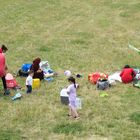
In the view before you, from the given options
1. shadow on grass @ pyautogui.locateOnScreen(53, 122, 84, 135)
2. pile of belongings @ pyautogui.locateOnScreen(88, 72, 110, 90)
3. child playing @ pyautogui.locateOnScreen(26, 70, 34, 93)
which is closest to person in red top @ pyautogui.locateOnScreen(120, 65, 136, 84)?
pile of belongings @ pyautogui.locateOnScreen(88, 72, 110, 90)

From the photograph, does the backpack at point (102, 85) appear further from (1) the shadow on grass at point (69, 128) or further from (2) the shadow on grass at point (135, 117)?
Result: (1) the shadow on grass at point (69, 128)

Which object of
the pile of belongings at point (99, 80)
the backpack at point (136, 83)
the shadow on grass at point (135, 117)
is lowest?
the shadow on grass at point (135, 117)

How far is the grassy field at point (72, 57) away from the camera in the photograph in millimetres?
15406

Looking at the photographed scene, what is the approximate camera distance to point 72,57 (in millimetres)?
23703

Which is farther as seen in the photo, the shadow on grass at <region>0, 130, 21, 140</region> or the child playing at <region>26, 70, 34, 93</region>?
the child playing at <region>26, 70, 34, 93</region>

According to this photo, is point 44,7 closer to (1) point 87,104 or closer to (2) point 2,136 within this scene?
(1) point 87,104

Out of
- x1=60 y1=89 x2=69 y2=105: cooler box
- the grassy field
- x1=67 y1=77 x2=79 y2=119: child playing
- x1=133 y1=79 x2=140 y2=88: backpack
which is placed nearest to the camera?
the grassy field

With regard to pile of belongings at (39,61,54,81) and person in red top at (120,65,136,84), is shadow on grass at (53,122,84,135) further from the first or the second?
pile of belongings at (39,61,54,81)

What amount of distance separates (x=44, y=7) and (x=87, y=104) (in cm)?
2071

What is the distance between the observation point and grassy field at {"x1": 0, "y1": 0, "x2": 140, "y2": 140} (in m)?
15.4

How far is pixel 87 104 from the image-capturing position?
17.4 metres

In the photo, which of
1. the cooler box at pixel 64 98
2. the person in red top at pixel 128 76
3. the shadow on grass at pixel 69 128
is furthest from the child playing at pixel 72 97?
the person in red top at pixel 128 76

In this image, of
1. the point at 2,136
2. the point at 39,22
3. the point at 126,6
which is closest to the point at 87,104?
the point at 2,136

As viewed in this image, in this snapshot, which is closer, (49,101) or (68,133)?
(68,133)
